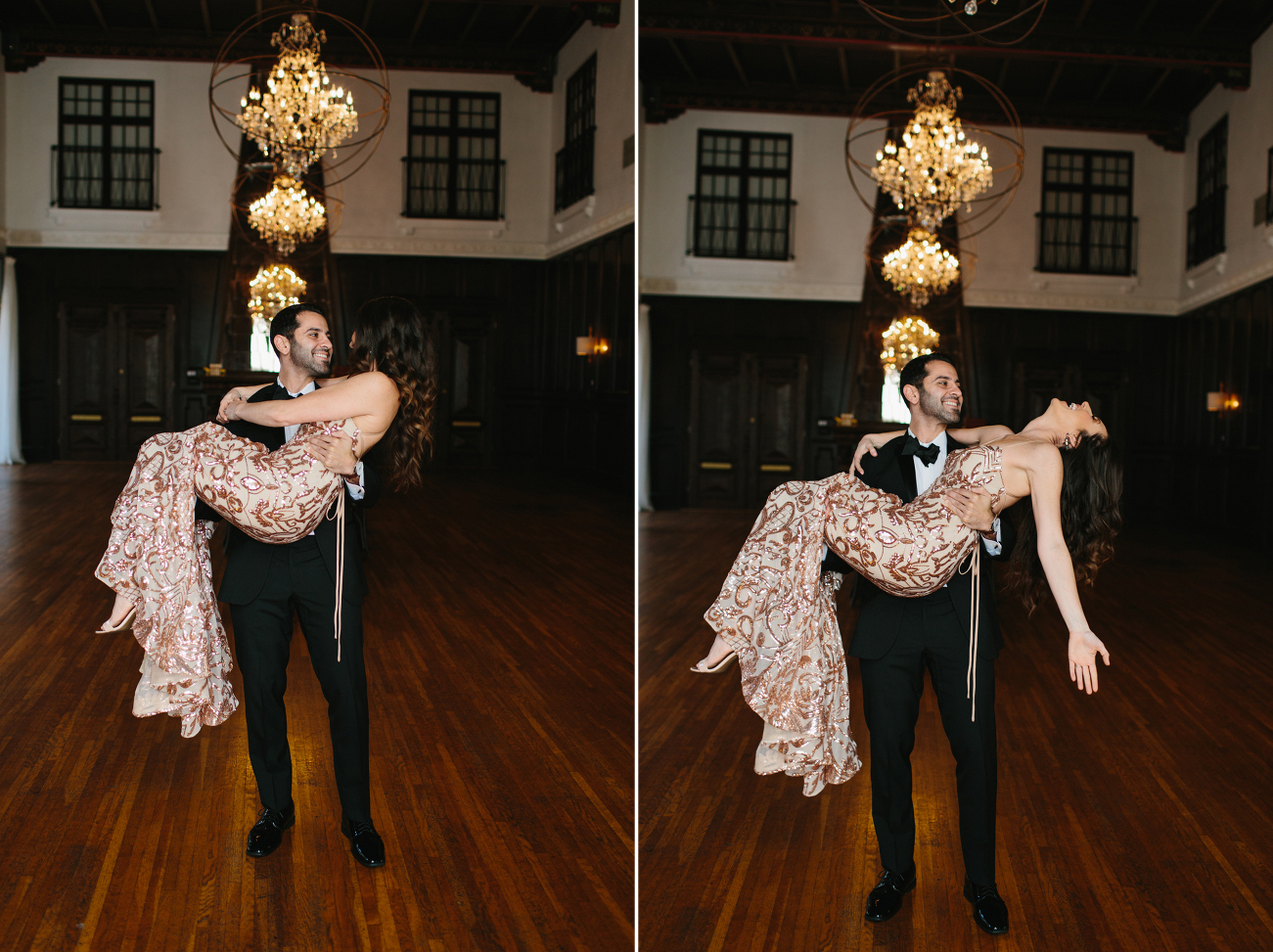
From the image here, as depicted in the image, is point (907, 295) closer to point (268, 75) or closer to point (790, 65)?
point (790, 65)

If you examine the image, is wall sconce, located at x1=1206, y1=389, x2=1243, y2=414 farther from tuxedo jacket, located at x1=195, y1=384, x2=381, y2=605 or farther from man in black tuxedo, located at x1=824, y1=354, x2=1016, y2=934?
tuxedo jacket, located at x1=195, y1=384, x2=381, y2=605

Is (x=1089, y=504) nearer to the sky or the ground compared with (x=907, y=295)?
nearer to the ground

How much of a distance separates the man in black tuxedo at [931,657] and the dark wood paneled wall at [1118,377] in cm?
856

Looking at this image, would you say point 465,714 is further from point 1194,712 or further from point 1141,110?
point 1141,110

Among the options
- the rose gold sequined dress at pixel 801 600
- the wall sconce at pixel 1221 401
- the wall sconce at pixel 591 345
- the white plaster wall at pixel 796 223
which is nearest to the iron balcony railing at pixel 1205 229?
the wall sconce at pixel 1221 401

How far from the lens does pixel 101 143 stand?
11.1 feet

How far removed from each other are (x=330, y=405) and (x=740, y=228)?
36.5 ft

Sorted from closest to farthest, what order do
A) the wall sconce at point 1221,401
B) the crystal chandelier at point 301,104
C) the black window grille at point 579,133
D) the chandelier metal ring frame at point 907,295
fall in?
the crystal chandelier at point 301,104
the wall sconce at point 1221,401
the chandelier metal ring frame at point 907,295
the black window grille at point 579,133

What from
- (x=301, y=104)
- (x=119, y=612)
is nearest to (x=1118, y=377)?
(x=301, y=104)

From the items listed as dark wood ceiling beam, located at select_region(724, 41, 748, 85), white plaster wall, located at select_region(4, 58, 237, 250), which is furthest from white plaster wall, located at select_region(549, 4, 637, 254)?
white plaster wall, located at select_region(4, 58, 237, 250)

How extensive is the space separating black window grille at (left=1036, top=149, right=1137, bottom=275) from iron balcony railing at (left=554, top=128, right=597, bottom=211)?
5324 millimetres

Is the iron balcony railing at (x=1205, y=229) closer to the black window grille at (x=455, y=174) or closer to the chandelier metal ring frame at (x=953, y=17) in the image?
the chandelier metal ring frame at (x=953, y=17)

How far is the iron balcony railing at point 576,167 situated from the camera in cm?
1199

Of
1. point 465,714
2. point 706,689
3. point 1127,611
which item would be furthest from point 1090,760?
point 1127,611
